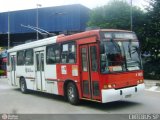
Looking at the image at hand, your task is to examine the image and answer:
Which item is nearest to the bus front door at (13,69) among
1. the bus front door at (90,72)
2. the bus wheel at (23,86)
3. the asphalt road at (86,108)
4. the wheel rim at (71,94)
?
the bus wheel at (23,86)

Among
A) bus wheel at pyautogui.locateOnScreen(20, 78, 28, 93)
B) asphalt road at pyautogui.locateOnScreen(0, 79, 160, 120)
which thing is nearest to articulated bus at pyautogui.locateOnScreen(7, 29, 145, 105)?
asphalt road at pyautogui.locateOnScreen(0, 79, 160, 120)

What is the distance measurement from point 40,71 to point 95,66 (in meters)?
5.12

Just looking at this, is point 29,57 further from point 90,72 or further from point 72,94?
point 90,72

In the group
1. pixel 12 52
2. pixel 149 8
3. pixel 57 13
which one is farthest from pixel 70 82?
pixel 57 13

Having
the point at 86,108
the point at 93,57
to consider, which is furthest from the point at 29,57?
the point at 93,57

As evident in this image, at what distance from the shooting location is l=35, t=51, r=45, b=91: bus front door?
53.3ft

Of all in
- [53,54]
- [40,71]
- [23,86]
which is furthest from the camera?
[23,86]

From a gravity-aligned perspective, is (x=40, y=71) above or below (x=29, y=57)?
below

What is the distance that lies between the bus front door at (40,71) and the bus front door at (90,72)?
3.90 meters

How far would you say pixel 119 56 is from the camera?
12.0 meters

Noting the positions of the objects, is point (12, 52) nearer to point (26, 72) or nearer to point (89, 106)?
point (26, 72)

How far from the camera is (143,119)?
9891 mm

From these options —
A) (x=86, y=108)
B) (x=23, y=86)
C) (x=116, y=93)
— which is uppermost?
(x=116, y=93)

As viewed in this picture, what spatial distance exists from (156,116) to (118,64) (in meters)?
2.51
